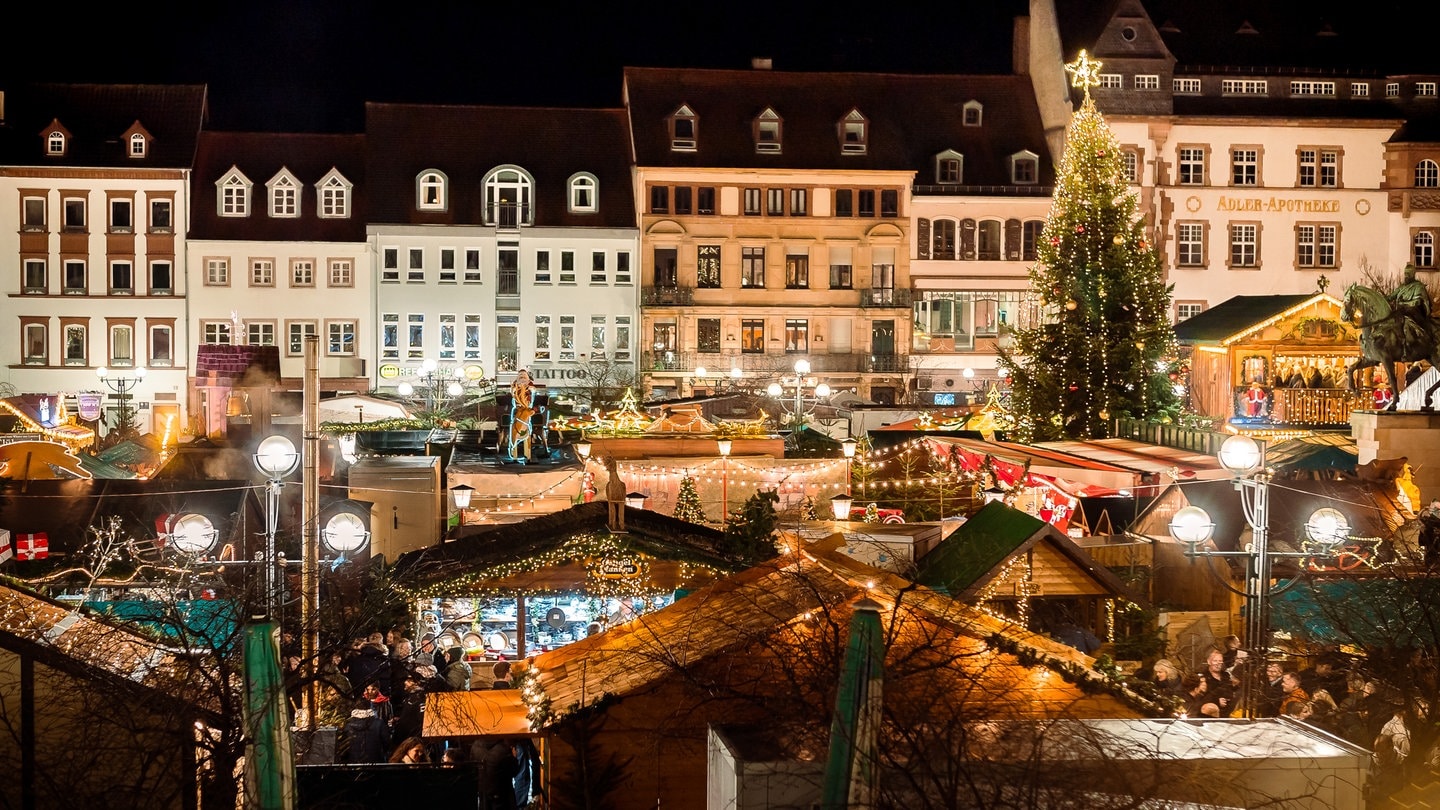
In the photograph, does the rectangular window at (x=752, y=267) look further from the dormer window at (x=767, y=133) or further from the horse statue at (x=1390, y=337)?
the horse statue at (x=1390, y=337)

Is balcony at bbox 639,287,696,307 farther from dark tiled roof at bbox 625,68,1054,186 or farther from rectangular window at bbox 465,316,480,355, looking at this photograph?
rectangular window at bbox 465,316,480,355

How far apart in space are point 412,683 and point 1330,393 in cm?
2225

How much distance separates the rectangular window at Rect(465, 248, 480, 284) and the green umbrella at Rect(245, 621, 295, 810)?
47982 mm

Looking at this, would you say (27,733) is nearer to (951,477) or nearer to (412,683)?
(412,683)

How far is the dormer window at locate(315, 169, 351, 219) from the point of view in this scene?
5472cm

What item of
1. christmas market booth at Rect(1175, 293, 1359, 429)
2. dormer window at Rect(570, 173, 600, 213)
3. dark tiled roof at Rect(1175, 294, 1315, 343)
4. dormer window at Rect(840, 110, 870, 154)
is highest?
dormer window at Rect(840, 110, 870, 154)

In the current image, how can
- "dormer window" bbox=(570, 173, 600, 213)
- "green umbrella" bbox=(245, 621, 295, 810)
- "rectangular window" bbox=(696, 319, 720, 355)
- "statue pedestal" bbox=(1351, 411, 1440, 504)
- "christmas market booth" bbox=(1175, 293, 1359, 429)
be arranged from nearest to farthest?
"green umbrella" bbox=(245, 621, 295, 810) < "statue pedestal" bbox=(1351, 411, 1440, 504) < "christmas market booth" bbox=(1175, 293, 1359, 429) < "dormer window" bbox=(570, 173, 600, 213) < "rectangular window" bbox=(696, 319, 720, 355)

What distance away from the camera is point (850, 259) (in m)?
55.8

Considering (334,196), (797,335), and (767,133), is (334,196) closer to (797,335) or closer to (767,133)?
(767,133)

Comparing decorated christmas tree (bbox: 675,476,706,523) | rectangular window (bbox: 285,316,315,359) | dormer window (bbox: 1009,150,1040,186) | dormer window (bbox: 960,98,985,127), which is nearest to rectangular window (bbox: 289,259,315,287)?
rectangular window (bbox: 285,316,315,359)

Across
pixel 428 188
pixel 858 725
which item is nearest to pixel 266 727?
pixel 858 725

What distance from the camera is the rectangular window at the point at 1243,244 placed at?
183ft

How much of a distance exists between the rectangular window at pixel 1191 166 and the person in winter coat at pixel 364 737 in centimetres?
4692

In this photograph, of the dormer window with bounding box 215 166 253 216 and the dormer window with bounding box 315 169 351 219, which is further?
the dormer window with bounding box 315 169 351 219
